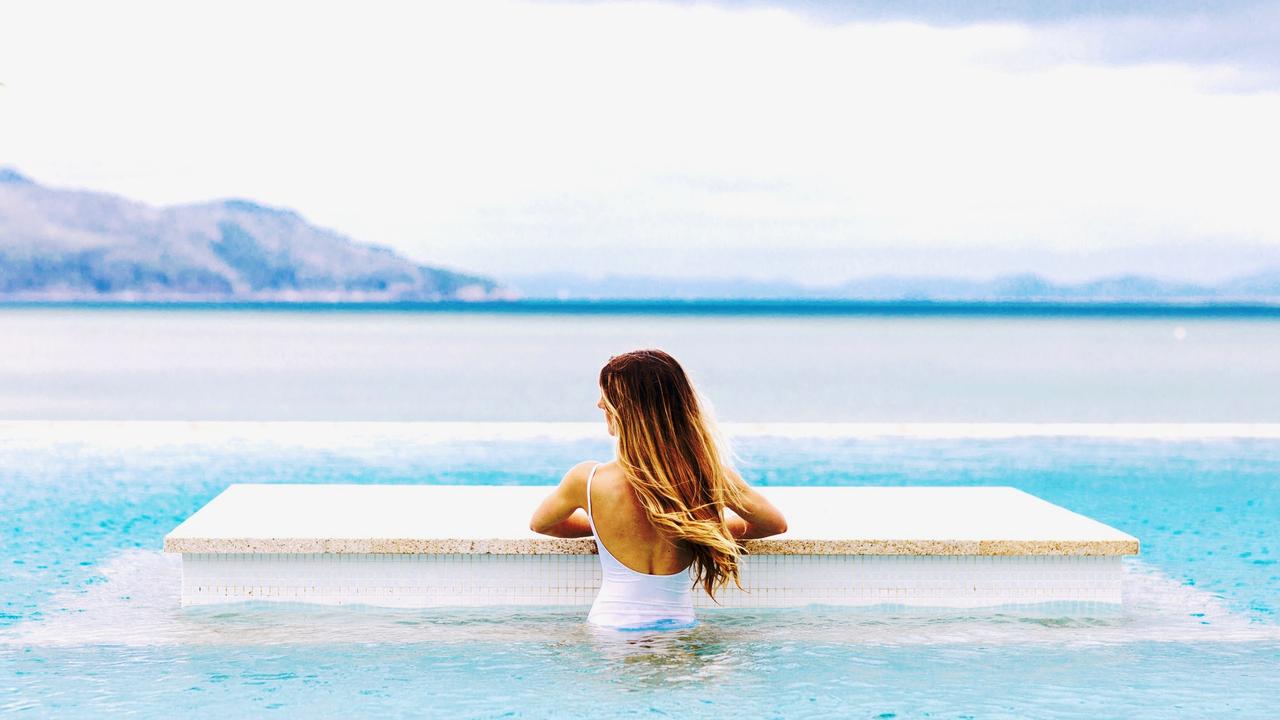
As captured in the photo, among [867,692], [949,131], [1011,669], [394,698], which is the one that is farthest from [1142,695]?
[949,131]

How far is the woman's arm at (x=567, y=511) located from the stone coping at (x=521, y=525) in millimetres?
279

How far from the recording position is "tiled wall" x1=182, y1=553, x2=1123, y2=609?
202 inches

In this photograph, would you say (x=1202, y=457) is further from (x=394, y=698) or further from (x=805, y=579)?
(x=394, y=698)

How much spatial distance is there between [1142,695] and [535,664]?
2.13m

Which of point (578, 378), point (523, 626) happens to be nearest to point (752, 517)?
point (523, 626)

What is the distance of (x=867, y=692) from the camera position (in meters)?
4.39

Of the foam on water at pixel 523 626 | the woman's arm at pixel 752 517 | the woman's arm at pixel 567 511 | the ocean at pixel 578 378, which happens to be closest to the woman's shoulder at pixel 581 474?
the woman's arm at pixel 567 511

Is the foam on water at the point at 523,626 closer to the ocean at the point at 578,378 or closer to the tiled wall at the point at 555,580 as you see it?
the tiled wall at the point at 555,580

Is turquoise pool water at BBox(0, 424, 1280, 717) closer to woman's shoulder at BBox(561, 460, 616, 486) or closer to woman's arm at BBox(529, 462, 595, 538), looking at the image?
woman's arm at BBox(529, 462, 595, 538)

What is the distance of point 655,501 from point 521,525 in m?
1.33

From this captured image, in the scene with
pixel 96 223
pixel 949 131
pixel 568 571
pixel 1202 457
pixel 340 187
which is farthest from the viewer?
pixel 96 223

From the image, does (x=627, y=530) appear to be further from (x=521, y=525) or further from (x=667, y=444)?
(x=521, y=525)

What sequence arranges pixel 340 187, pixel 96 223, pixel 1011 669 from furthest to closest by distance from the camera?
1. pixel 96 223
2. pixel 340 187
3. pixel 1011 669

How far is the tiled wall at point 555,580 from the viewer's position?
5.14 meters
